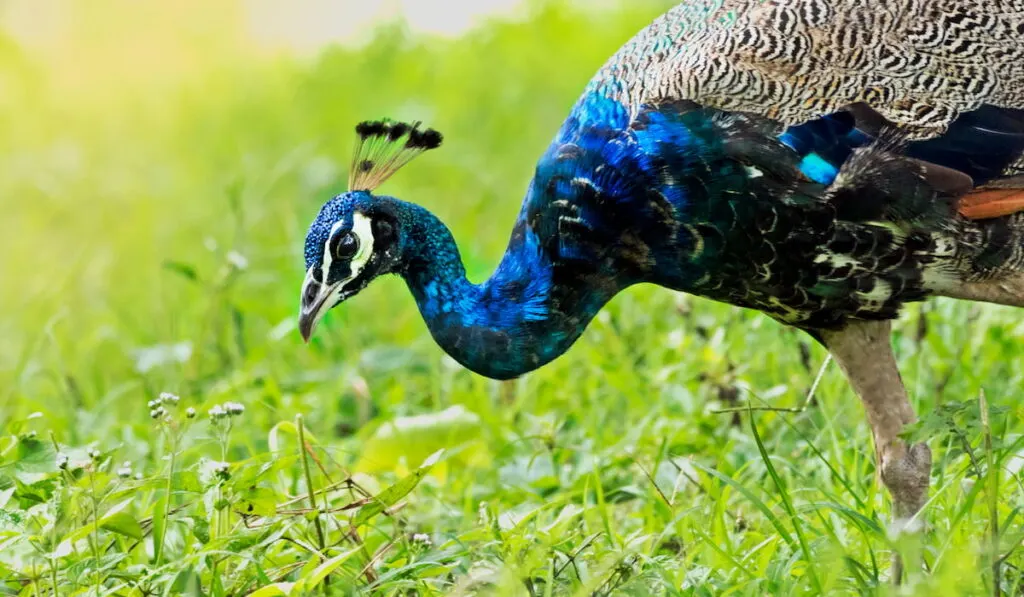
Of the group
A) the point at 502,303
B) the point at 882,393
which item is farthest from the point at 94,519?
the point at 882,393

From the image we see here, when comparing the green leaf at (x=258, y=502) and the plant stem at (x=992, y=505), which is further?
the green leaf at (x=258, y=502)

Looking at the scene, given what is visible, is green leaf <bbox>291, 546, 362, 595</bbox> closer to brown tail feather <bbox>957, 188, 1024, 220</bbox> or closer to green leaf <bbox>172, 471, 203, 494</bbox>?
green leaf <bbox>172, 471, 203, 494</bbox>

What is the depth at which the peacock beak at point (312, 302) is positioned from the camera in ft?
10.8

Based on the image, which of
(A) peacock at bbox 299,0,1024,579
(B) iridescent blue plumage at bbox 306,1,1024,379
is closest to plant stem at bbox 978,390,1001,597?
(A) peacock at bbox 299,0,1024,579

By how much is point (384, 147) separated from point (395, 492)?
0.96 m

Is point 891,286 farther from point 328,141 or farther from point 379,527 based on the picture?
point 328,141

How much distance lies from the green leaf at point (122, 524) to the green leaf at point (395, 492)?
47cm

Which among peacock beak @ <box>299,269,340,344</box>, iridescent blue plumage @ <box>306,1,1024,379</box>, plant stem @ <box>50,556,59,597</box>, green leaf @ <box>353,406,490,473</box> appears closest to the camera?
plant stem @ <box>50,556,59,597</box>

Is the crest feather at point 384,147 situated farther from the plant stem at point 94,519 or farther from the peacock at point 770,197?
the plant stem at point 94,519

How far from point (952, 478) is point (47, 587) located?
2.03 m

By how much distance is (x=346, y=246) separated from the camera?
333 centimetres

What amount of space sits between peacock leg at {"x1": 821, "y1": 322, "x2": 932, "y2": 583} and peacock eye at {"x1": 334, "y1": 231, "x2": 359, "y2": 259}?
3.83 ft

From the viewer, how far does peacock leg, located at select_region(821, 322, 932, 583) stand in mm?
3365

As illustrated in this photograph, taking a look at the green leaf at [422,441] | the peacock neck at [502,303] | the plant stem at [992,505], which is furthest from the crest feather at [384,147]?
the plant stem at [992,505]
